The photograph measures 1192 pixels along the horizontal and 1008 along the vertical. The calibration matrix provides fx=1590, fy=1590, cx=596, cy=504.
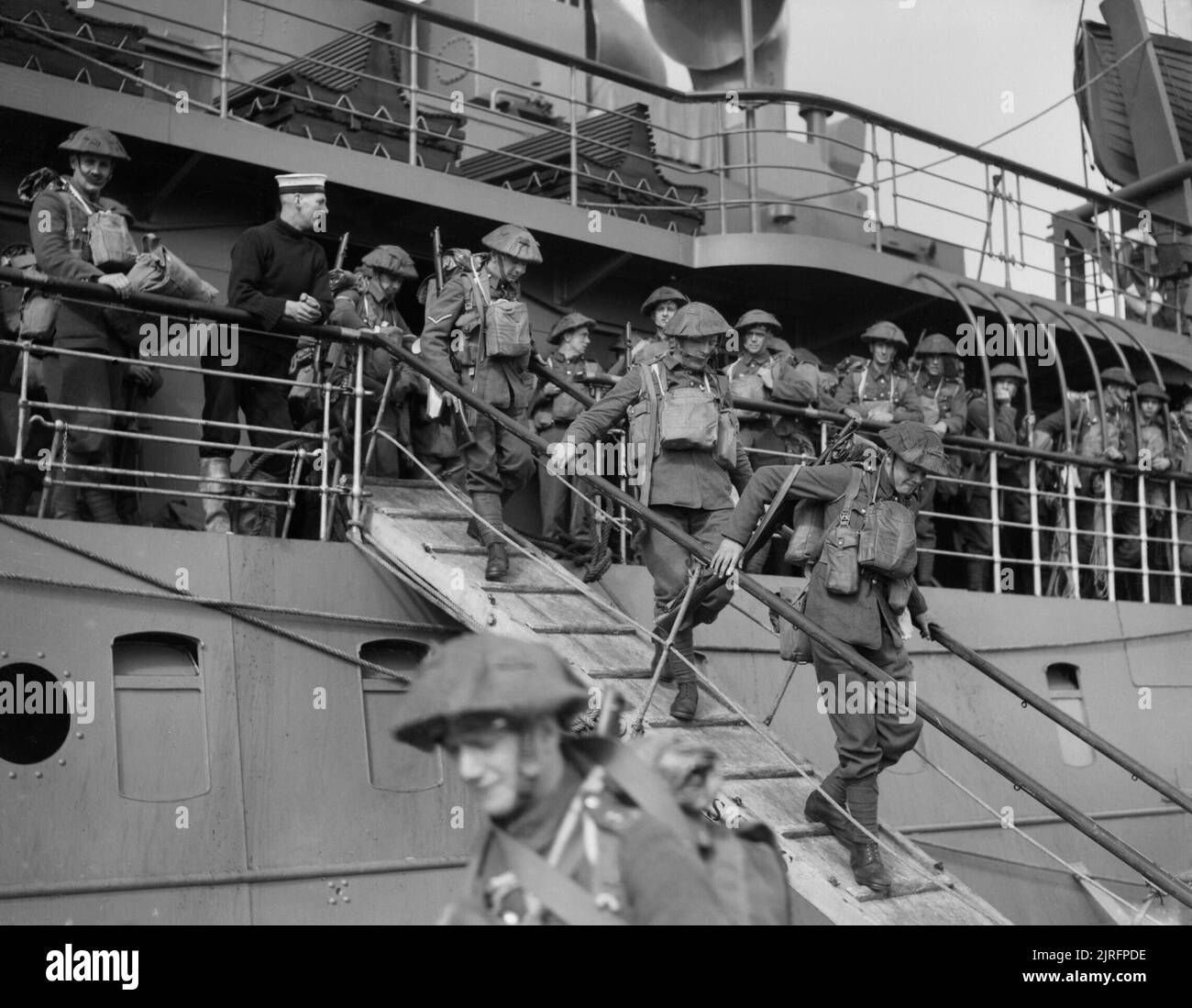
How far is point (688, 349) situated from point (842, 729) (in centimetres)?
188

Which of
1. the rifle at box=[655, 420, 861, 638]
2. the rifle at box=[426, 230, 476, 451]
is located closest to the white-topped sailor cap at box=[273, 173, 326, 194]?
the rifle at box=[426, 230, 476, 451]

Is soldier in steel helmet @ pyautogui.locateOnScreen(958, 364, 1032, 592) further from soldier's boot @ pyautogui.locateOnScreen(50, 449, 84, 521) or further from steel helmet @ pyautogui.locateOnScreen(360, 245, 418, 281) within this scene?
soldier's boot @ pyautogui.locateOnScreen(50, 449, 84, 521)

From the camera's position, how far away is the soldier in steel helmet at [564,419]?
28.2ft

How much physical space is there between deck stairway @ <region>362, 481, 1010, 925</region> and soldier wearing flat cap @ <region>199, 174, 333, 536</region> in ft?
1.94

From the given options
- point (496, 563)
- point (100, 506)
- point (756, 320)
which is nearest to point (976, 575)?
point (756, 320)

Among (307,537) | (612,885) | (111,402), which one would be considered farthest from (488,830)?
(307,537)

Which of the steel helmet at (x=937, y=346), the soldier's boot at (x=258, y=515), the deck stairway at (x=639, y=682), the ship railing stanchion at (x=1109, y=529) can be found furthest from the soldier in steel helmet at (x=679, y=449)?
the ship railing stanchion at (x=1109, y=529)

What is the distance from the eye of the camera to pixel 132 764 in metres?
6.38

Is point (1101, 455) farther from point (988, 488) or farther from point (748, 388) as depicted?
point (748, 388)

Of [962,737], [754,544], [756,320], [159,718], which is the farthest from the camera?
[756,320]

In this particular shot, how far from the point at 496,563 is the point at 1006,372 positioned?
557cm

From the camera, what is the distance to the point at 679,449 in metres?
7.01

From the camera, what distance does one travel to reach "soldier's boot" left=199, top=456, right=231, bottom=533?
7312mm
